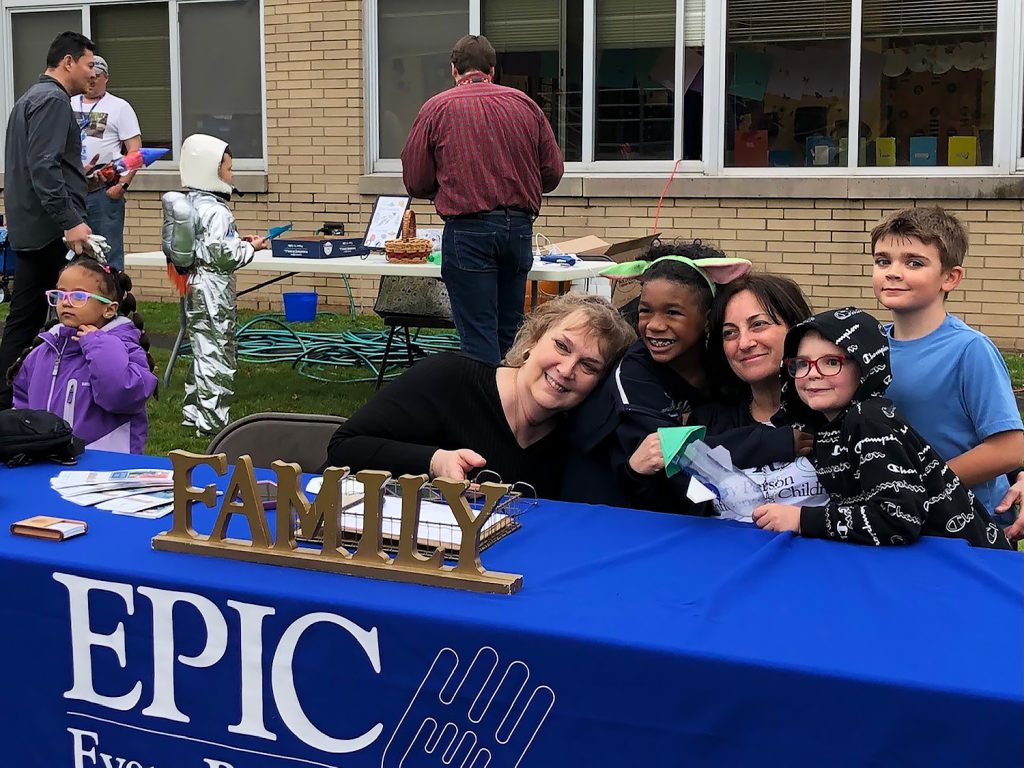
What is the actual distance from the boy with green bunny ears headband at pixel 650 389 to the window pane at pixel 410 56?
780 cm

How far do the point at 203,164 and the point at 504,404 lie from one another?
3918 mm

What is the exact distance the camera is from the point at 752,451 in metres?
2.38

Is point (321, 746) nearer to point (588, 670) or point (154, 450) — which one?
point (588, 670)

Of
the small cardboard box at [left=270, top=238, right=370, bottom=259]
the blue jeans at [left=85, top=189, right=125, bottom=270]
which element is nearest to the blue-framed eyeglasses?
the small cardboard box at [left=270, top=238, right=370, bottom=259]

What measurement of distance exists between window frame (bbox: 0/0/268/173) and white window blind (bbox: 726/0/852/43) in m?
4.04

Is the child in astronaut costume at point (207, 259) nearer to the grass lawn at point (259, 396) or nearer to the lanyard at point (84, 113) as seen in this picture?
the grass lawn at point (259, 396)

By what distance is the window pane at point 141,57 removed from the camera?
1123 cm

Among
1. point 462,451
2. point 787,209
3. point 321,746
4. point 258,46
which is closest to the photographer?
point 321,746

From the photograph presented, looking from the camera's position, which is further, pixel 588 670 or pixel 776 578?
pixel 776 578

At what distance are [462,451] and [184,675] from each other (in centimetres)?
85

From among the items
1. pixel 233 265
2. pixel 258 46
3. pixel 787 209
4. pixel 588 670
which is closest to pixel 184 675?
pixel 588 670

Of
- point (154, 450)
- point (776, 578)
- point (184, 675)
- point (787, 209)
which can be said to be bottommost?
point (154, 450)

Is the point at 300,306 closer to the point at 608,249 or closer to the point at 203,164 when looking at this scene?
the point at 608,249

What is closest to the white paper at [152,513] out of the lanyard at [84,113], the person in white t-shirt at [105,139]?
the person in white t-shirt at [105,139]
